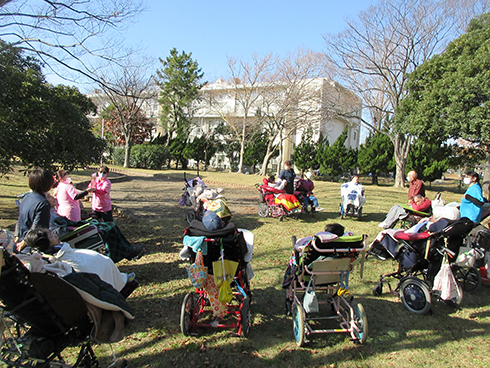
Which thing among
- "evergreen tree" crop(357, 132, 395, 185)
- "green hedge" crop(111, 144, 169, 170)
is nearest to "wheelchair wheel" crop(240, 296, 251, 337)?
"evergreen tree" crop(357, 132, 395, 185)

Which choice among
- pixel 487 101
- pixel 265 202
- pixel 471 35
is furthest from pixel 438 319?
pixel 471 35

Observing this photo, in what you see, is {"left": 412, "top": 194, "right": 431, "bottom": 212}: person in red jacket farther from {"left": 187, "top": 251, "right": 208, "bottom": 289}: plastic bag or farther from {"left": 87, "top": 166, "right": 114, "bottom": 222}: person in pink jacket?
{"left": 87, "top": 166, "right": 114, "bottom": 222}: person in pink jacket

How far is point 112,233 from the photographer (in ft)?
13.0

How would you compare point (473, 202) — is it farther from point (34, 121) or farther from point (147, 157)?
point (147, 157)

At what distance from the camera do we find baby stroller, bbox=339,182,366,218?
8031 mm

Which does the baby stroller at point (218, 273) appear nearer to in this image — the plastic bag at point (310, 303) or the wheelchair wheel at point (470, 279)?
the plastic bag at point (310, 303)

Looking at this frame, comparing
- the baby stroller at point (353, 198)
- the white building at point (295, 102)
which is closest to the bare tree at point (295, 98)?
the white building at point (295, 102)

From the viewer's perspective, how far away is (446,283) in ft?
11.5

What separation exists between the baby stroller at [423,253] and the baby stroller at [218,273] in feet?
6.61

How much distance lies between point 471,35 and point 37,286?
16.5 metres

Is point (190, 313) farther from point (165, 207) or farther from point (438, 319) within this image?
point (165, 207)

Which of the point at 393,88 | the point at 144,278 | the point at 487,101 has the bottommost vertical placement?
the point at 144,278

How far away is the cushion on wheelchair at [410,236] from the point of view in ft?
12.2

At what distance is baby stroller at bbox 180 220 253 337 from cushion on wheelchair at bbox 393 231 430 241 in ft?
6.52
